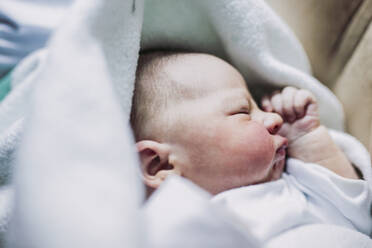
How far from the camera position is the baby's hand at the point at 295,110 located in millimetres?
854

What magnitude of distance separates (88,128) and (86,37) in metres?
0.14

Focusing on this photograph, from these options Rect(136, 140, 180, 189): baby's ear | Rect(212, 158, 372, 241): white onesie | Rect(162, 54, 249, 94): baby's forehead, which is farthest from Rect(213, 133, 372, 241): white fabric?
Rect(162, 54, 249, 94): baby's forehead

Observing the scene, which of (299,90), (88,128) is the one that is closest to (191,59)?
(299,90)

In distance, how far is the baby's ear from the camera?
71 cm

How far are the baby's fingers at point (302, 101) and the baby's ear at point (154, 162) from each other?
316mm

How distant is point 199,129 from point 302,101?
0.88ft

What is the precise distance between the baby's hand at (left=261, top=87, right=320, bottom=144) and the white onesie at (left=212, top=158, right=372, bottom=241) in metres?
0.07

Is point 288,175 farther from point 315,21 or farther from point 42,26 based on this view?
point 42,26

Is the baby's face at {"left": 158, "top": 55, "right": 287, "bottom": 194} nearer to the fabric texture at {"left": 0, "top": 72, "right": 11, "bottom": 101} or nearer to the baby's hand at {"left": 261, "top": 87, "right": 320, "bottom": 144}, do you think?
the baby's hand at {"left": 261, "top": 87, "right": 320, "bottom": 144}

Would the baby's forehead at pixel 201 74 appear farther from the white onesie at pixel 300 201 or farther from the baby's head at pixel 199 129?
the white onesie at pixel 300 201

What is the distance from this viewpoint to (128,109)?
0.66 m

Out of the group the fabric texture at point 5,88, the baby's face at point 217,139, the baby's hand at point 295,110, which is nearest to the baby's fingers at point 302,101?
the baby's hand at point 295,110

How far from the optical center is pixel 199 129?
A: 2.39 ft

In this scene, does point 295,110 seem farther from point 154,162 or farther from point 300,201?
point 154,162
